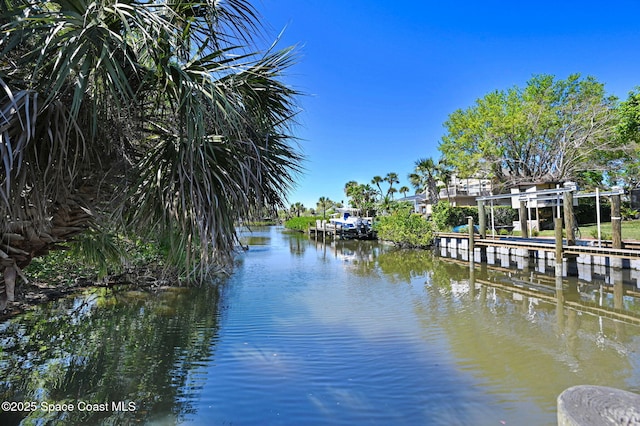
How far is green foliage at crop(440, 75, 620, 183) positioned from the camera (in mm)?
25422

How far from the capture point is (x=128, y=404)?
470 centimetres

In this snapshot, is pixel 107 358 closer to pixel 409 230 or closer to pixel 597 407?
pixel 597 407

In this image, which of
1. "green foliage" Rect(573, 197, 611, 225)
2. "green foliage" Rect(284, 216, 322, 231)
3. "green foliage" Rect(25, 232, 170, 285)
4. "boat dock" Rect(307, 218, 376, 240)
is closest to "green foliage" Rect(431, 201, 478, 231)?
"green foliage" Rect(573, 197, 611, 225)

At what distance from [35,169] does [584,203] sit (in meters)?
34.0

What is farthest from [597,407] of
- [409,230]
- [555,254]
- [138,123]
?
[409,230]

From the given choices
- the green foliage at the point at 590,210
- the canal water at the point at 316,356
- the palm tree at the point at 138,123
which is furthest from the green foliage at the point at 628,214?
the palm tree at the point at 138,123

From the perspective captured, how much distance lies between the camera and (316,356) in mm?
6246

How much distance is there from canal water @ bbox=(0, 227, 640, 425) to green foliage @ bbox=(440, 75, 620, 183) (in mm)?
18084

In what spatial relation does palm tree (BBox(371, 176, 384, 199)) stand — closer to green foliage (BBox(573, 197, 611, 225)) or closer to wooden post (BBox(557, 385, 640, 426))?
green foliage (BBox(573, 197, 611, 225))

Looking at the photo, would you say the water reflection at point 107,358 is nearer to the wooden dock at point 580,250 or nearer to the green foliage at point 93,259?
the green foliage at point 93,259

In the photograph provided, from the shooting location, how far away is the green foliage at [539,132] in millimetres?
25422

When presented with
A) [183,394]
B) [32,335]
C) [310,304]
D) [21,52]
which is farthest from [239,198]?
[310,304]

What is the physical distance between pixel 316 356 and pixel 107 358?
3.61 m

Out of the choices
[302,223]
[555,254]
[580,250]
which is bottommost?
[555,254]
